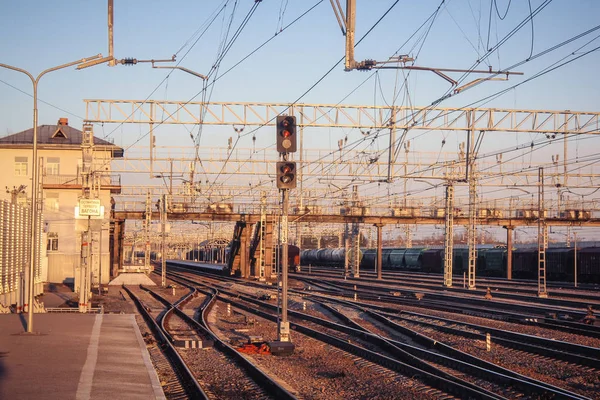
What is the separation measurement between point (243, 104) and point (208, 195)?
2704 centimetres

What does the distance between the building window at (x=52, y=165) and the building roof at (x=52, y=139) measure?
1038mm

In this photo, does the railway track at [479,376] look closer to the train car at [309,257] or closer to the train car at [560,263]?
the train car at [560,263]

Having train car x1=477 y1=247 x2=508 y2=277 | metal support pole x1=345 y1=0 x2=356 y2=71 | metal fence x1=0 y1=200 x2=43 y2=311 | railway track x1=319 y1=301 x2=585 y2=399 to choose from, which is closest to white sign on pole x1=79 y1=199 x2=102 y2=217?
metal fence x1=0 y1=200 x2=43 y2=311

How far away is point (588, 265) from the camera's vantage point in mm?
46750

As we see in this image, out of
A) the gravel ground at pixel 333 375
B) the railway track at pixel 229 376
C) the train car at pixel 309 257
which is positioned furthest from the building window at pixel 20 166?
the gravel ground at pixel 333 375

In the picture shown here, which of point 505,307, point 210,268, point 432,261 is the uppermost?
point 432,261

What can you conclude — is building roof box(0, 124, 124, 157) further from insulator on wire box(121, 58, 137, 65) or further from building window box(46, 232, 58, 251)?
insulator on wire box(121, 58, 137, 65)

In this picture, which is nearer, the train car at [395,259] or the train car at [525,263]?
the train car at [525,263]

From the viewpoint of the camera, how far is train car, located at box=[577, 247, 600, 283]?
45844 mm

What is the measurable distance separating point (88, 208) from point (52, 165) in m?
34.0

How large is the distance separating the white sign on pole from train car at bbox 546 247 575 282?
3421cm

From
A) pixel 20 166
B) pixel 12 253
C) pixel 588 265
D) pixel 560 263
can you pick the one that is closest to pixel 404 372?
pixel 12 253

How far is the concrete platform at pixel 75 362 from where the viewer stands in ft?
33.4

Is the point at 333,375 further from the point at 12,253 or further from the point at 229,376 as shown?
the point at 12,253
